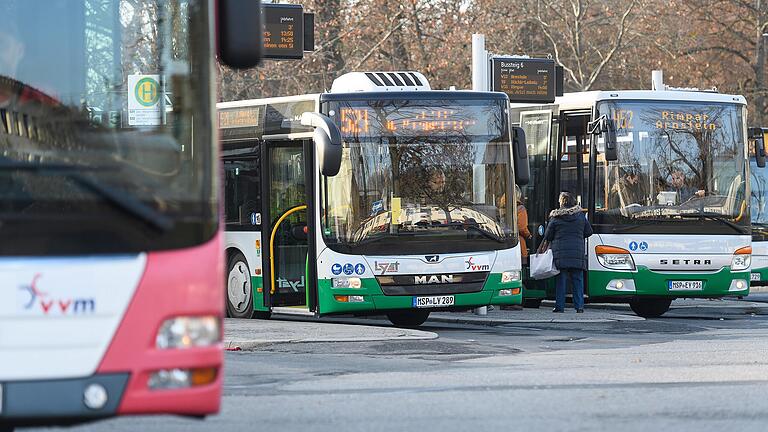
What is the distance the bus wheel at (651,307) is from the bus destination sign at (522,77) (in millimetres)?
Result: 3464

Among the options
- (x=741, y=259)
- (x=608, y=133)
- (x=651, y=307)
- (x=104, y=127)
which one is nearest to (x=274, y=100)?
(x=608, y=133)

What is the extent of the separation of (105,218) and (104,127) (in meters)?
0.64

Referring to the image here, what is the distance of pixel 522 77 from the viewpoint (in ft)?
87.4

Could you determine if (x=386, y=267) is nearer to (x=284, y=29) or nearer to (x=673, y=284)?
(x=673, y=284)

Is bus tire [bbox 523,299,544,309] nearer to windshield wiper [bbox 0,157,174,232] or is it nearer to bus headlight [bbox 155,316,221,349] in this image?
bus headlight [bbox 155,316,221,349]

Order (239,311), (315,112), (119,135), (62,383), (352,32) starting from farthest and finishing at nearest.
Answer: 1. (352,32)
2. (239,311)
3. (315,112)
4. (119,135)
5. (62,383)

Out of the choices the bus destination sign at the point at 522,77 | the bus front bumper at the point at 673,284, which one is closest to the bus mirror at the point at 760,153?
the bus front bumper at the point at 673,284

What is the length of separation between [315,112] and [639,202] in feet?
17.9

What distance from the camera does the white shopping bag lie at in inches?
908

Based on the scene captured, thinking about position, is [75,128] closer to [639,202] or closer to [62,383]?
[62,383]

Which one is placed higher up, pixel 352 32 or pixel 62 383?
pixel 352 32

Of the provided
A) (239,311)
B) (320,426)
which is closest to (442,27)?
(239,311)

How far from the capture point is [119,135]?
313 inches

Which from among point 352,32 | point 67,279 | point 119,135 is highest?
point 352,32
